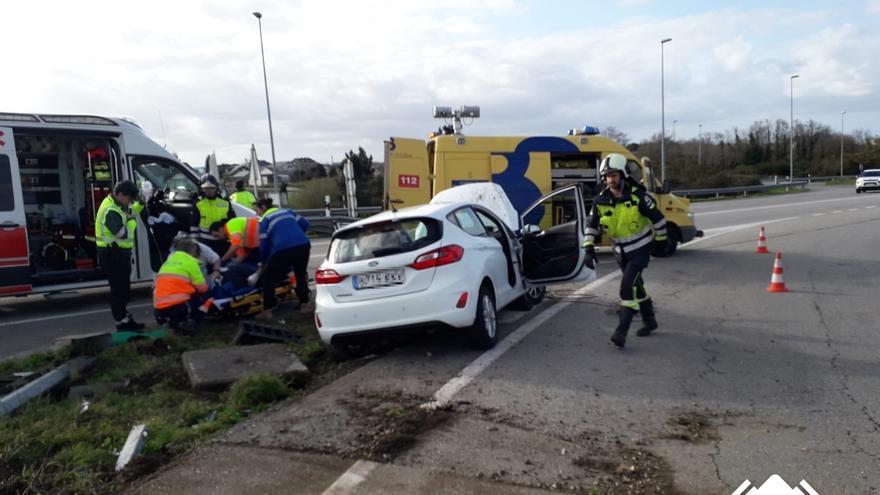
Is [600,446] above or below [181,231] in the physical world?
below

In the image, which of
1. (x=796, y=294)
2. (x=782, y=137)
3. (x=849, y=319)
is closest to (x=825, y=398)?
(x=849, y=319)

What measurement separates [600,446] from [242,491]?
7.05 feet

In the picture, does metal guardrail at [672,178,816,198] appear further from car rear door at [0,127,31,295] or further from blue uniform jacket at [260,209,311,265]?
car rear door at [0,127,31,295]

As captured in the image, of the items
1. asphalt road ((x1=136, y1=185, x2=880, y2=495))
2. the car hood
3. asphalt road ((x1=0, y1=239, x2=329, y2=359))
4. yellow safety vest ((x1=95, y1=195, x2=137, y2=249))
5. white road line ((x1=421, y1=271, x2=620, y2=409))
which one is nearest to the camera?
asphalt road ((x1=136, y1=185, x2=880, y2=495))

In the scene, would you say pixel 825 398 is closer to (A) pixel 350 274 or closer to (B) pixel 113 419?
(A) pixel 350 274

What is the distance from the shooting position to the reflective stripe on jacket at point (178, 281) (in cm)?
830

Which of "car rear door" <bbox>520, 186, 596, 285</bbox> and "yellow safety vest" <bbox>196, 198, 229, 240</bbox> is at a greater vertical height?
"yellow safety vest" <bbox>196, 198, 229, 240</bbox>

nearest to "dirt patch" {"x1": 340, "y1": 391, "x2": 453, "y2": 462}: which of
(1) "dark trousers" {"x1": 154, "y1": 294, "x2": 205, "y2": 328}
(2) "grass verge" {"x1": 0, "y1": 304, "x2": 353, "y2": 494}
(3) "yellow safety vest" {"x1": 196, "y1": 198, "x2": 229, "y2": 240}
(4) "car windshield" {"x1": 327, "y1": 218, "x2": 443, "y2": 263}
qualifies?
(2) "grass verge" {"x1": 0, "y1": 304, "x2": 353, "y2": 494}

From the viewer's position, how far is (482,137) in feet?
48.2

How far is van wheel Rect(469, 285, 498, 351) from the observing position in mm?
6926

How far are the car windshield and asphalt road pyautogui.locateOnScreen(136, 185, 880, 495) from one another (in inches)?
40.3

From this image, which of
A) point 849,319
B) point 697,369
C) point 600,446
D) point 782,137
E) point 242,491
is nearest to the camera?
point 242,491

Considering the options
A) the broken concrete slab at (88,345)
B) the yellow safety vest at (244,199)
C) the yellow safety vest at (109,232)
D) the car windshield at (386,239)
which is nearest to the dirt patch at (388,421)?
the car windshield at (386,239)

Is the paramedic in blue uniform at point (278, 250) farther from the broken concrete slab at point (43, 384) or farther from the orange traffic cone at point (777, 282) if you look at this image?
the orange traffic cone at point (777, 282)
